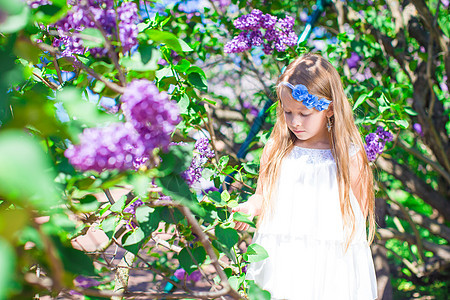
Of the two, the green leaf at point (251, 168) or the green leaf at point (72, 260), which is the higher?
the green leaf at point (72, 260)

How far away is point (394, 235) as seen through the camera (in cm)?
208

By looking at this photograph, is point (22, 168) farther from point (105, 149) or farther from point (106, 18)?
point (106, 18)

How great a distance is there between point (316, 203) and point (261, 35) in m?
0.75

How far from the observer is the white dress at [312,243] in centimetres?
136

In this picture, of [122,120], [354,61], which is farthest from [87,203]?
[354,61]

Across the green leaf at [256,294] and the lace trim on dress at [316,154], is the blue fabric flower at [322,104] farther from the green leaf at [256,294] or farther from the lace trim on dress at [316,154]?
the green leaf at [256,294]

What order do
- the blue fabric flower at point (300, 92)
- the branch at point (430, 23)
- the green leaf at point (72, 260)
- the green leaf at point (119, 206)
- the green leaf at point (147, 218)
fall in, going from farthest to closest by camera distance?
the branch at point (430, 23) → the blue fabric flower at point (300, 92) → the green leaf at point (119, 206) → the green leaf at point (147, 218) → the green leaf at point (72, 260)

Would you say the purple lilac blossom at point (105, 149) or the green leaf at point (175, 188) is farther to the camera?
the green leaf at point (175, 188)

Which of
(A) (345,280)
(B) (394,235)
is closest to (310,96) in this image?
(A) (345,280)

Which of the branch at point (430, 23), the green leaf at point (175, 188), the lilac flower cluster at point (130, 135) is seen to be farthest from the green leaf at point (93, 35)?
the branch at point (430, 23)

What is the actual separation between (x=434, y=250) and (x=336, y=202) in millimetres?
1268

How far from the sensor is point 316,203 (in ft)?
4.62

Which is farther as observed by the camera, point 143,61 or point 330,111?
point 330,111

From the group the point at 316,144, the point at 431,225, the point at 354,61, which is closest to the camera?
the point at 316,144
